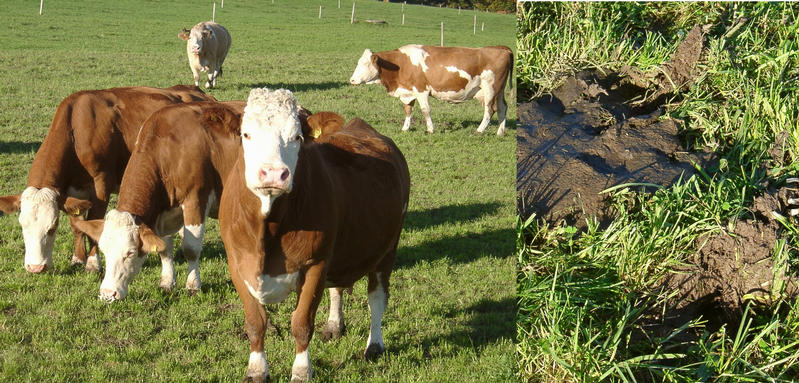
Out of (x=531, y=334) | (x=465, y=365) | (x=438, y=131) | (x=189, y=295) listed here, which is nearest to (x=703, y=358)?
(x=531, y=334)

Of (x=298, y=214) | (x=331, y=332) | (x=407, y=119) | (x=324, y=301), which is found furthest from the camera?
(x=407, y=119)

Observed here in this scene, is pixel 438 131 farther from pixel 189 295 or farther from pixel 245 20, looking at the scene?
pixel 245 20

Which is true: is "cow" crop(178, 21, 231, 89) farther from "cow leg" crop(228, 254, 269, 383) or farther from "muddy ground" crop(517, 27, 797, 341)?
"muddy ground" crop(517, 27, 797, 341)

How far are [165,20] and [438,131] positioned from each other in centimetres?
2643

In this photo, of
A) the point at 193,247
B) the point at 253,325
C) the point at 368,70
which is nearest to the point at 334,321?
the point at 253,325

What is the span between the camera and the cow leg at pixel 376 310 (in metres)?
5.42

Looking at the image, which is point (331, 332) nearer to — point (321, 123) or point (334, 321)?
point (334, 321)

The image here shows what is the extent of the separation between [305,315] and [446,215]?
525 cm

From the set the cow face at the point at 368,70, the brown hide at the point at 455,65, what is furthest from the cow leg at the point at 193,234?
the cow face at the point at 368,70

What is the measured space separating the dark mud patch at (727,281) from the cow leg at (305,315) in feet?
6.39

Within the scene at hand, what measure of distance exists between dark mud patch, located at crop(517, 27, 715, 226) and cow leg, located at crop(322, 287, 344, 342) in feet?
7.76

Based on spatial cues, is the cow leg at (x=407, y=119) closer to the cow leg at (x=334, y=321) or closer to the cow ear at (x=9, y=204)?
the cow ear at (x=9, y=204)

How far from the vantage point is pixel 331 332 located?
575cm

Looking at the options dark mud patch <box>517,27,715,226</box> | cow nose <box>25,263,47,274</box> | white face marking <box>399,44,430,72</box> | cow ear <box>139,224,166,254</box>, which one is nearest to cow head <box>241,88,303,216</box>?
dark mud patch <box>517,27,715,226</box>
